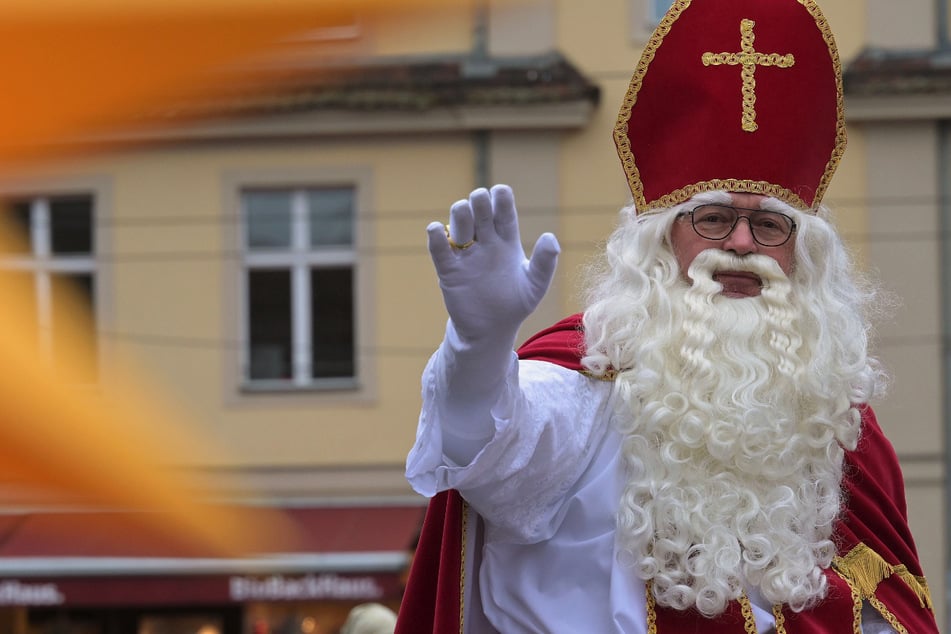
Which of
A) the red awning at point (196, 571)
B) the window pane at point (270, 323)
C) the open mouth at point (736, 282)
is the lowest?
the red awning at point (196, 571)

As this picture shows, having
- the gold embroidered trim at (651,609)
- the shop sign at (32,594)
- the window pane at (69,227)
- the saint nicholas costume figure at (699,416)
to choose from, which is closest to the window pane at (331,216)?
the window pane at (69,227)

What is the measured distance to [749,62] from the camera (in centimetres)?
350

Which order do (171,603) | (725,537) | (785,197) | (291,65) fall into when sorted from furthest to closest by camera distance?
(171,603)
(785,197)
(725,537)
(291,65)

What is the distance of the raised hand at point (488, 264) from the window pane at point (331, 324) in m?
12.1

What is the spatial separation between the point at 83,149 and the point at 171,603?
12.0 meters

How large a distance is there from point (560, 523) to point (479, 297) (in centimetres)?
65

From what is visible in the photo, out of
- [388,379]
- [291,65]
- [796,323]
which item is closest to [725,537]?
[796,323]

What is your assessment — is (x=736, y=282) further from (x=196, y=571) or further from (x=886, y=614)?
(x=196, y=571)

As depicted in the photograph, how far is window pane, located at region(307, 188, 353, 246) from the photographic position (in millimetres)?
14844

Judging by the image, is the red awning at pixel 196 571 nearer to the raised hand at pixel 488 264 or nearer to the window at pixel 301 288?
the window at pixel 301 288

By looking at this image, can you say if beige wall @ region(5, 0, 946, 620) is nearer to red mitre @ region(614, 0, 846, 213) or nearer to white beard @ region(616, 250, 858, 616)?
red mitre @ region(614, 0, 846, 213)

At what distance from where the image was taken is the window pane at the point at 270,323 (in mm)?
14859

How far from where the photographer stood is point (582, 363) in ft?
10.9

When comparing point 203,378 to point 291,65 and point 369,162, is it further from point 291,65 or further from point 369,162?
point 291,65
